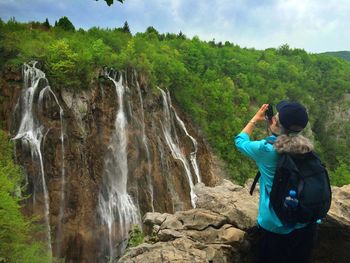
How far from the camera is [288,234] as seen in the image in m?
4.44

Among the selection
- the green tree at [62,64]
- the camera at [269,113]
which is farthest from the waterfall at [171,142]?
the camera at [269,113]

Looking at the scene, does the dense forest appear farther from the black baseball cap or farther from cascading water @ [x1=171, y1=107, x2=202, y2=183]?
the black baseball cap

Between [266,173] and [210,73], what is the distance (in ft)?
138

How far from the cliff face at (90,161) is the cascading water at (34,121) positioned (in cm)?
5

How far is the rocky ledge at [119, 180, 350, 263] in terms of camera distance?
525cm

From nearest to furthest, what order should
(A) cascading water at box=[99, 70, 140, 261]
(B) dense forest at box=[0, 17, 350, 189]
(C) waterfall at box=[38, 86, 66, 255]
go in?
1. (C) waterfall at box=[38, 86, 66, 255]
2. (A) cascading water at box=[99, 70, 140, 261]
3. (B) dense forest at box=[0, 17, 350, 189]

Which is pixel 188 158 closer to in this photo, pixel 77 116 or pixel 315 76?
pixel 77 116

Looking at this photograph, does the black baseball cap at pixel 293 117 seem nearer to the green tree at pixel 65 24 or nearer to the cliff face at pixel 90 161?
the cliff face at pixel 90 161

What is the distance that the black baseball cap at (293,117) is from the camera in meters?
4.25

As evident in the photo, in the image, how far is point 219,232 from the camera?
5.81 meters

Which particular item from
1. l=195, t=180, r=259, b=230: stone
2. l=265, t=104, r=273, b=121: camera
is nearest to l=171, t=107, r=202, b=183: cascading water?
l=195, t=180, r=259, b=230: stone

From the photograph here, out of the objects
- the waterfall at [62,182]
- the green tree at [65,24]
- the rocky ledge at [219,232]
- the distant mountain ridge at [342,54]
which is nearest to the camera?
the rocky ledge at [219,232]

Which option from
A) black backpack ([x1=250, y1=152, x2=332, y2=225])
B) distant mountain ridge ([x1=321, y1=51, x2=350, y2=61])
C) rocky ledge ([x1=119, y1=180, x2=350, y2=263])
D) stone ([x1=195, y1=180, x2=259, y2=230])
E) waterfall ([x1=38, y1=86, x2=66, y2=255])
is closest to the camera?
black backpack ([x1=250, y1=152, x2=332, y2=225])

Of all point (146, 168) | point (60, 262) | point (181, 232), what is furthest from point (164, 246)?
point (146, 168)
